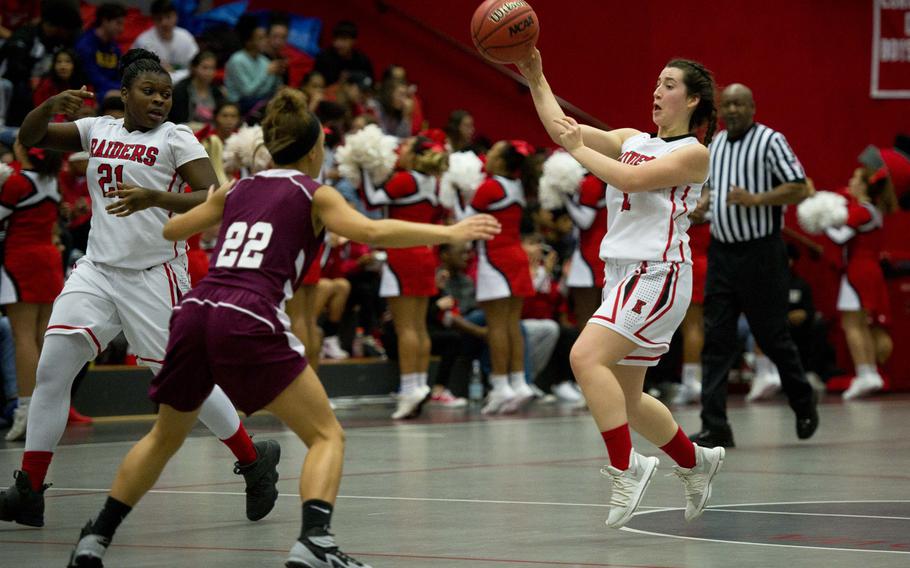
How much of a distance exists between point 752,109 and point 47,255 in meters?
5.23

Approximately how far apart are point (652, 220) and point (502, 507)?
61.2 inches

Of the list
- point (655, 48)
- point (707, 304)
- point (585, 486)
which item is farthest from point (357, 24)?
point (585, 486)

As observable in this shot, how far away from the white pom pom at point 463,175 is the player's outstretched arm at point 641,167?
7156mm

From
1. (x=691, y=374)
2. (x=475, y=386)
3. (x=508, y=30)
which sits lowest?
(x=475, y=386)

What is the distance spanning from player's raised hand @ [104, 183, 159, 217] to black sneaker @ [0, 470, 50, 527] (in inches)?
47.2

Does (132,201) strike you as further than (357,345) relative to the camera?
No

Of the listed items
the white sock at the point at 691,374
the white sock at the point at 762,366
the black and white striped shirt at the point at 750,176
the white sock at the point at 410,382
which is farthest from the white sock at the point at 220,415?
the white sock at the point at 762,366

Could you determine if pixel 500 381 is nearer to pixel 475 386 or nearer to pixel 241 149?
pixel 475 386

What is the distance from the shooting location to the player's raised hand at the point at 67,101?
6.82 meters

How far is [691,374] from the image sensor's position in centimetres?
1424

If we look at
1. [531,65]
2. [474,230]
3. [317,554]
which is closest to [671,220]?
[531,65]

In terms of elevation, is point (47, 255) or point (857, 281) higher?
point (47, 255)

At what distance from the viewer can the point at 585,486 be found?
7.81 m

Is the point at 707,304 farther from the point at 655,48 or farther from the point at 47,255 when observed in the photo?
the point at 655,48
